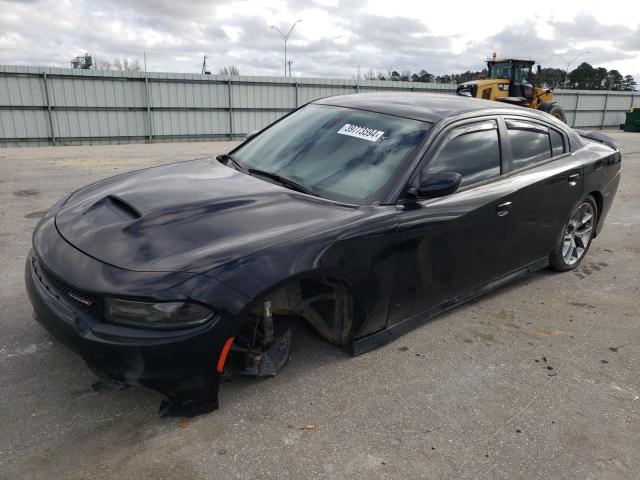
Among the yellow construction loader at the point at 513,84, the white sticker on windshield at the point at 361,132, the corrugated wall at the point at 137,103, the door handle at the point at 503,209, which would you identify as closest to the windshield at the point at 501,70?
the yellow construction loader at the point at 513,84

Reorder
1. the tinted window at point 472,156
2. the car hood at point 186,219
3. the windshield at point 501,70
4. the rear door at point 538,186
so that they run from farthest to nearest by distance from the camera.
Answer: the windshield at point 501,70 → the rear door at point 538,186 → the tinted window at point 472,156 → the car hood at point 186,219

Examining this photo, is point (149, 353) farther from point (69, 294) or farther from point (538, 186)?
point (538, 186)

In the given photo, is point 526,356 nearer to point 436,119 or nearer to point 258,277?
point 436,119

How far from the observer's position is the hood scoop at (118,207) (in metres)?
2.62

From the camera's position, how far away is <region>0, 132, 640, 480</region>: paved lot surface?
2205 millimetres

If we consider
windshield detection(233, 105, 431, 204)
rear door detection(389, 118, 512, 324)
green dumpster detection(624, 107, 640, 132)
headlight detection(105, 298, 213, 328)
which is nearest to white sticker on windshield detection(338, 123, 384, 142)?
windshield detection(233, 105, 431, 204)

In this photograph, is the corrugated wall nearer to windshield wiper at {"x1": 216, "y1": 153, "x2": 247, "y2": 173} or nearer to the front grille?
windshield wiper at {"x1": 216, "y1": 153, "x2": 247, "y2": 173}

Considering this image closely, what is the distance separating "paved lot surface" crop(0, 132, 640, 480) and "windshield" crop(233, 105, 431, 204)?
102cm

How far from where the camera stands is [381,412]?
Result: 8.48 feet

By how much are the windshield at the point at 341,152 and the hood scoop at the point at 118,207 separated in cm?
96

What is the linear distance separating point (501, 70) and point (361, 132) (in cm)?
1747

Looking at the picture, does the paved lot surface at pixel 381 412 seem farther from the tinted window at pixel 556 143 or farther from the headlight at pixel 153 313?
the tinted window at pixel 556 143

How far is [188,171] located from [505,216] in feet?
7.35

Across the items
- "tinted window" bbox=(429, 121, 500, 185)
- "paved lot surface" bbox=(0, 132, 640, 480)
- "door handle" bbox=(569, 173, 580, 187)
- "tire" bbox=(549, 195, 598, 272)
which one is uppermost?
"tinted window" bbox=(429, 121, 500, 185)
